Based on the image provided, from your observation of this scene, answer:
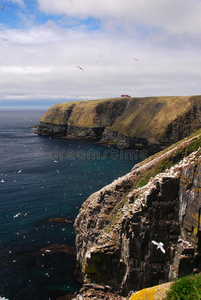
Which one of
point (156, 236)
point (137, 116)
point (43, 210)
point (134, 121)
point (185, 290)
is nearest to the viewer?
point (185, 290)

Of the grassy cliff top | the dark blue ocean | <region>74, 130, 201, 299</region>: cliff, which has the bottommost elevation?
the dark blue ocean

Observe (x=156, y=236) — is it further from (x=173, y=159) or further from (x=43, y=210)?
(x=43, y=210)

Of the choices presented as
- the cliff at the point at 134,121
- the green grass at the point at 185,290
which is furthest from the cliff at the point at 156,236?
the cliff at the point at 134,121

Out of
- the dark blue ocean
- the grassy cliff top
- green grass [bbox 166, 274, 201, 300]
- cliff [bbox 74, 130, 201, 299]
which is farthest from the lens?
the grassy cliff top

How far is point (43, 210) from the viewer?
57.3 m

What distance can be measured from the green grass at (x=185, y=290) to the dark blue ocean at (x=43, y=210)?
1036 inches

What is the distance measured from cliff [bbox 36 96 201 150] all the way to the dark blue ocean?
3154cm

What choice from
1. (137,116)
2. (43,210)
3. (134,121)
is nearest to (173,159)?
(43,210)

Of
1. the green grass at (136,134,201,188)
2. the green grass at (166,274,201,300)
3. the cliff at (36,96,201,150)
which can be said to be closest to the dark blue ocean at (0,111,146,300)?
the green grass at (136,134,201,188)

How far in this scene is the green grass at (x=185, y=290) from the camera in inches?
469

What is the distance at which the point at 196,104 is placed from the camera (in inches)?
5876

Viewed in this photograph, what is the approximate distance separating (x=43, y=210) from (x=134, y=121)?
11746cm

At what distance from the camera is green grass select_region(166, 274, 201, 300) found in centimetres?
1192

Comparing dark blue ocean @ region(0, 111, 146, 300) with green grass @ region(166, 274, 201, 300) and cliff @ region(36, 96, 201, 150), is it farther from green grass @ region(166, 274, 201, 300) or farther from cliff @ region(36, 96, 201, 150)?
cliff @ region(36, 96, 201, 150)
